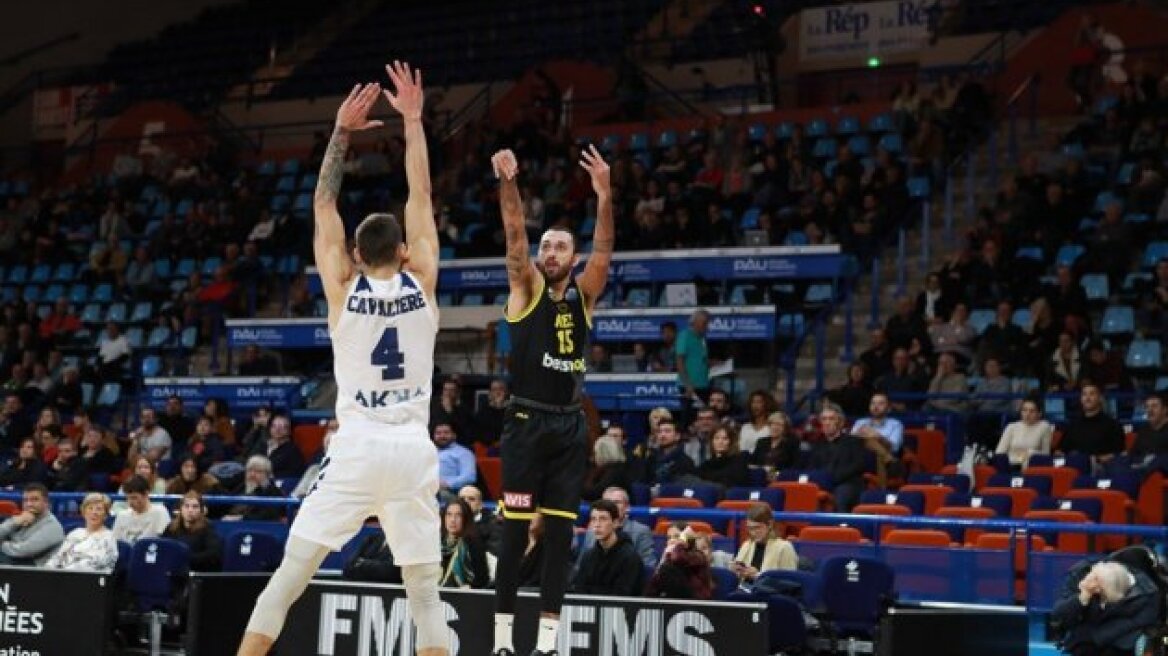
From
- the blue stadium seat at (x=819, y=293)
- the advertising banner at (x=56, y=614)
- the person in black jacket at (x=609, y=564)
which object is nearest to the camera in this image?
the person in black jacket at (x=609, y=564)

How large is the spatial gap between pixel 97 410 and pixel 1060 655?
16734 mm

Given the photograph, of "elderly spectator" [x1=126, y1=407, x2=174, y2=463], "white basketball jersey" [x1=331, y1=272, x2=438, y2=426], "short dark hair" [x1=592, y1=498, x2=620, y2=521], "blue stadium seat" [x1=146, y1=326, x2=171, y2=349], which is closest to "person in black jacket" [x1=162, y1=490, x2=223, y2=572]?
"short dark hair" [x1=592, y1=498, x2=620, y2=521]

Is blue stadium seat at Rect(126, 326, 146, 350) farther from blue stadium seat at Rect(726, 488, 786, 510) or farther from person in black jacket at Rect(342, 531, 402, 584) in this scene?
person in black jacket at Rect(342, 531, 402, 584)

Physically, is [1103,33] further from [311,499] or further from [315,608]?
[311,499]

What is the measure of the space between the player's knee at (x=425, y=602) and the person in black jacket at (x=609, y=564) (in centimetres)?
445

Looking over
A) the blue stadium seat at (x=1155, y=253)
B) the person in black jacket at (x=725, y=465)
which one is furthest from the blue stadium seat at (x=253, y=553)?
the blue stadium seat at (x=1155, y=253)

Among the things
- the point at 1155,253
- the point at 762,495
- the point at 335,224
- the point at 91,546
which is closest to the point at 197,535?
the point at 91,546

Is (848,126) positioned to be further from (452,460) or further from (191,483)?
(191,483)

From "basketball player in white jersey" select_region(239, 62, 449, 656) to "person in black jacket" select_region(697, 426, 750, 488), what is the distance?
9.24 meters

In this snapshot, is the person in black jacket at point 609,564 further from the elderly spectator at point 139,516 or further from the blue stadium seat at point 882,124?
the blue stadium seat at point 882,124

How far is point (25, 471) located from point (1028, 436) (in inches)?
432

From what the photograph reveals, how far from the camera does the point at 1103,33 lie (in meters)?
25.3

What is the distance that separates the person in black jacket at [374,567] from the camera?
1338 cm

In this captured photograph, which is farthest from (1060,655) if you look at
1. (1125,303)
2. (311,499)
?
(1125,303)
